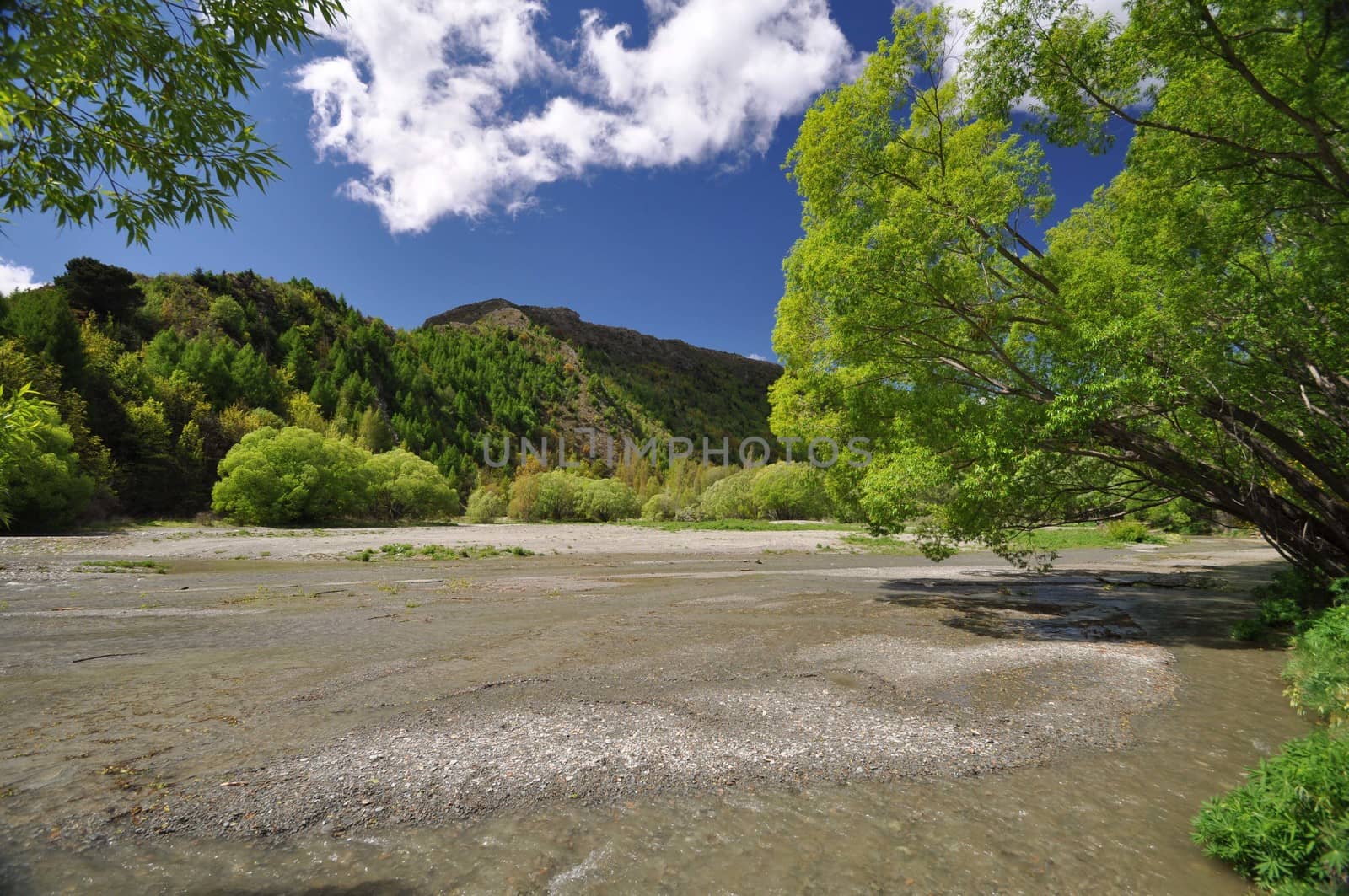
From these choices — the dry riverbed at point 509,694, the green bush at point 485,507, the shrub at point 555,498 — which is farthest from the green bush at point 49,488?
the shrub at point 555,498

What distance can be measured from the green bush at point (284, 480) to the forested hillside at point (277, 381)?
664cm

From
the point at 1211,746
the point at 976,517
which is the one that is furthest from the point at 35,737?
the point at 976,517

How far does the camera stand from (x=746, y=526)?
168 feet

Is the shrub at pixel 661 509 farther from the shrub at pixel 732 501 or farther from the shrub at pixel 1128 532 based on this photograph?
the shrub at pixel 1128 532

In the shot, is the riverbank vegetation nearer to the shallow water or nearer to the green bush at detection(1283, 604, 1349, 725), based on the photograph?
the shallow water

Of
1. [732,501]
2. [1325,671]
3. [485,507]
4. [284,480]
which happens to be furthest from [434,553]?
[732,501]

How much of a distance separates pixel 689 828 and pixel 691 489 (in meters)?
62.7

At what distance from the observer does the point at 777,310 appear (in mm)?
16922

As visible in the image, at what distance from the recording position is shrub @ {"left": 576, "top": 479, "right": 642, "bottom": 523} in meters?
61.1

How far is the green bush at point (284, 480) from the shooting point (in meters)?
39.5

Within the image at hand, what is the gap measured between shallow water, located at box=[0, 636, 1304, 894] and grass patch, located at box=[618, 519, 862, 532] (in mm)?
43812

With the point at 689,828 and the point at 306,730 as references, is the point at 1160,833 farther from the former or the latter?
the point at 306,730

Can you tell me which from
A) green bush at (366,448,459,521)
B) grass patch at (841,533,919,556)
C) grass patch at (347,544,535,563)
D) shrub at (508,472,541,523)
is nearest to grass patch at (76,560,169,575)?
grass patch at (347,544,535,563)

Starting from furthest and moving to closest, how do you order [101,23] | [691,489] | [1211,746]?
[691,489]
[1211,746]
[101,23]
